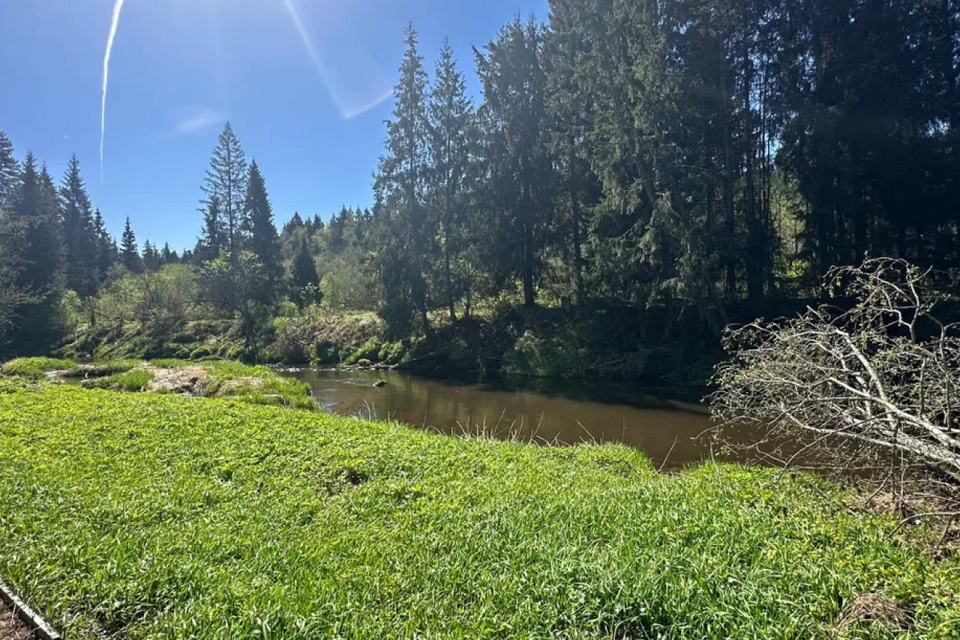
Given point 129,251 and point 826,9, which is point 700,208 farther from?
point 129,251

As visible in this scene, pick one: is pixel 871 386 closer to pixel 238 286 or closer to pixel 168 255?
pixel 238 286

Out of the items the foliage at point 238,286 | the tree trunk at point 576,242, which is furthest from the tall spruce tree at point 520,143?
the foliage at point 238,286

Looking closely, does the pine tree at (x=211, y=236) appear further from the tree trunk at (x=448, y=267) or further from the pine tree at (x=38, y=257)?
the tree trunk at (x=448, y=267)

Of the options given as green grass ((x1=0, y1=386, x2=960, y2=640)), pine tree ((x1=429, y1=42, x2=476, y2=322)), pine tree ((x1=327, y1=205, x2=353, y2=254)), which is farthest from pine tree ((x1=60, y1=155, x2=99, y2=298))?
green grass ((x1=0, y1=386, x2=960, y2=640))

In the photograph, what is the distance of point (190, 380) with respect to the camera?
14383 millimetres

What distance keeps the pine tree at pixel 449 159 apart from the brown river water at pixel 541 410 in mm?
7998

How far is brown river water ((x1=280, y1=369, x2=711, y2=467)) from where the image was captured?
10.1 meters

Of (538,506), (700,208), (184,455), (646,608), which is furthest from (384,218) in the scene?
(646,608)

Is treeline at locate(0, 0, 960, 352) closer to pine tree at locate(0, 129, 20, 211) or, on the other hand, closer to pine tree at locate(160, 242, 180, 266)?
pine tree at locate(0, 129, 20, 211)

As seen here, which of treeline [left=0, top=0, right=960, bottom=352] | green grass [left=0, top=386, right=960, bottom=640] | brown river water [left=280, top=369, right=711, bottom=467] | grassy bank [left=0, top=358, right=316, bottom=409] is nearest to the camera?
green grass [left=0, top=386, right=960, bottom=640]

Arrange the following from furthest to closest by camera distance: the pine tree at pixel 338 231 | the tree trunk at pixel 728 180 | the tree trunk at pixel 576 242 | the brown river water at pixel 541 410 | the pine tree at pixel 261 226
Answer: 1. the pine tree at pixel 338 231
2. the pine tree at pixel 261 226
3. the tree trunk at pixel 576 242
4. the tree trunk at pixel 728 180
5. the brown river water at pixel 541 410

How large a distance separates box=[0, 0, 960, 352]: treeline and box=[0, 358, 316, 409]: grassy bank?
581 centimetres

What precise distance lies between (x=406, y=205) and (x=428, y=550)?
21.8 metres

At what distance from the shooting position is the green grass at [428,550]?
2859mm
